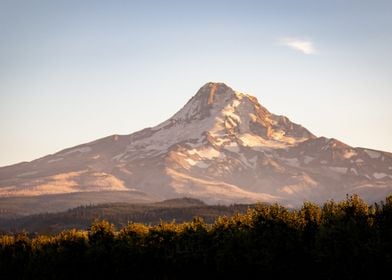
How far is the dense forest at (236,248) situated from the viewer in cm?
8161

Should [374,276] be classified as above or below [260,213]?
below

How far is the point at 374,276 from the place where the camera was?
3068 inches

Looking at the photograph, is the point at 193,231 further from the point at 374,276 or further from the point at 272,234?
the point at 374,276

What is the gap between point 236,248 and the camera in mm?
95062

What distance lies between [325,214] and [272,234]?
7.72 meters

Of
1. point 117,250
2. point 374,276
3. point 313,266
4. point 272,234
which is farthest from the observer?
point 117,250

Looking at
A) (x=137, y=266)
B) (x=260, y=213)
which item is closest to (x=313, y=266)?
(x=260, y=213)

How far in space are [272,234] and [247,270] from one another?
20.0 ft

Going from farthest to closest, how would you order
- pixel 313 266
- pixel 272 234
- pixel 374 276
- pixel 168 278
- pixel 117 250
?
1. pixel 117 250
2. pixel 168 278
3. pixel 272 234
4. pixel 313 266
5. pixel 374 276

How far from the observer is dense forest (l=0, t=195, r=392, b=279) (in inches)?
3213

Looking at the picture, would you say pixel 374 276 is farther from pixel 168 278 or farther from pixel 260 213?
pixel 168 278

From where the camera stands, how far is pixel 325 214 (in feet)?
300

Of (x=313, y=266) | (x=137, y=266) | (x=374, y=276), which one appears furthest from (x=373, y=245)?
(x=137, y=266)

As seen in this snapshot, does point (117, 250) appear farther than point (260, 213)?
Yes
